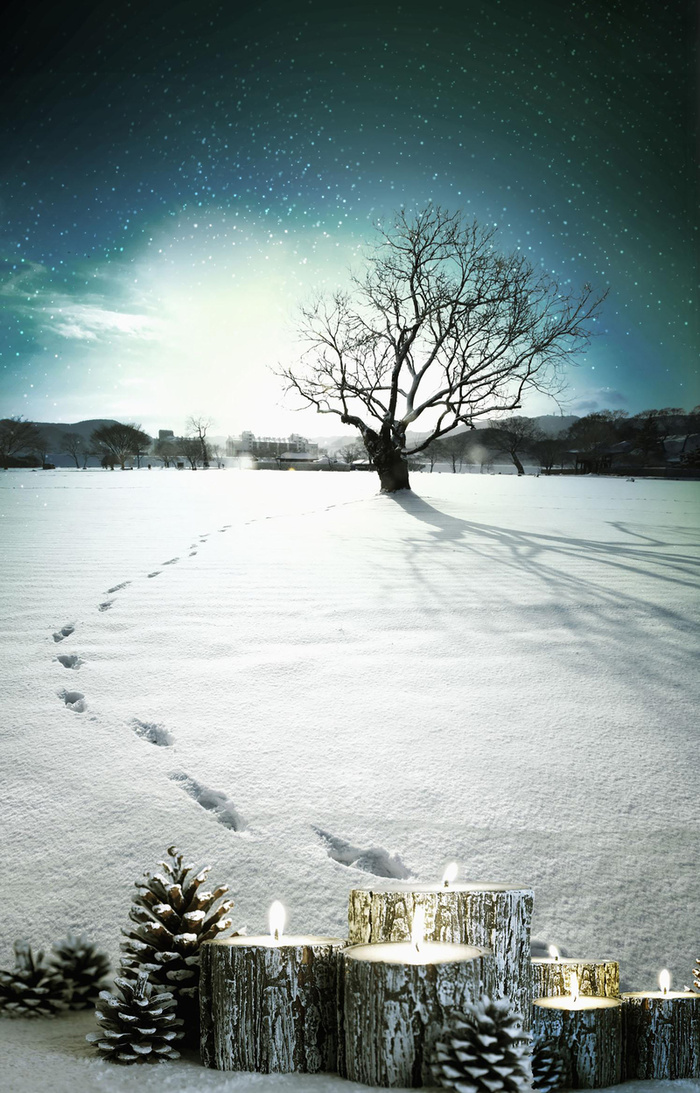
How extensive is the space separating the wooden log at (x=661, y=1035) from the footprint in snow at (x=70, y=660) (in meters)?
3.35

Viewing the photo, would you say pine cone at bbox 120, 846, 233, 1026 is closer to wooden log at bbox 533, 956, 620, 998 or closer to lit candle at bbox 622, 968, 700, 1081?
wooden log at bbox 533, 956, 620, 998

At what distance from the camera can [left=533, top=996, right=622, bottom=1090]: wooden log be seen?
1230 mm

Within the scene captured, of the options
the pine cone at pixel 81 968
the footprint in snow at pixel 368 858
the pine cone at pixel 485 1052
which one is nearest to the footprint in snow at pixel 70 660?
the footprint in snow at pixel 368 858

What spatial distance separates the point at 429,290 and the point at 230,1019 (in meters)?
21.1

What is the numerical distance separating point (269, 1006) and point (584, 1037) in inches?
25.1

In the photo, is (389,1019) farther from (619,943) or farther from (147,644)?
(147,644)

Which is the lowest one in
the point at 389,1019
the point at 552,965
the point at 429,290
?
the point at 552,965

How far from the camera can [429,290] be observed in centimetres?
1997

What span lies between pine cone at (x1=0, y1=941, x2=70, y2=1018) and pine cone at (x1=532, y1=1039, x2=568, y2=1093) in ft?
3.37

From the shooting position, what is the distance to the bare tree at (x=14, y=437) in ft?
192

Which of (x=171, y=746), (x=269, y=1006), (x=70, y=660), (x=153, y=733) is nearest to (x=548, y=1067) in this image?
(x=269, y=1006)

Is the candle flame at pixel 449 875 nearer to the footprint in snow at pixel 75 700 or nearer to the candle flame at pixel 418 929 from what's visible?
the candle flame at pixel 418 929

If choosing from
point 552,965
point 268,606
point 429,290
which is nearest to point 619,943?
point 552,965

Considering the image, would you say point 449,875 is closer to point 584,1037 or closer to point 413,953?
point 413,953
